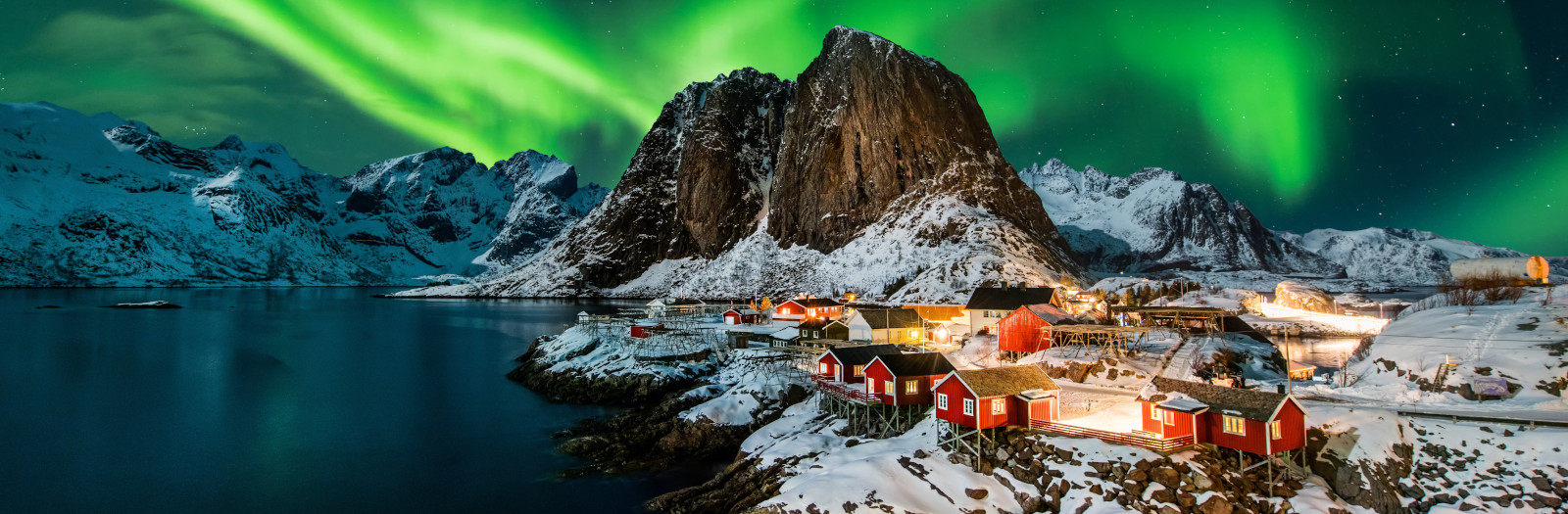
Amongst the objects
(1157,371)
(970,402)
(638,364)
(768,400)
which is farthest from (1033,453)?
(638,364)

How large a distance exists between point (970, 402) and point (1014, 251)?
104 m

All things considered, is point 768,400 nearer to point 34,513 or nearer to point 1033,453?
point 1033,453

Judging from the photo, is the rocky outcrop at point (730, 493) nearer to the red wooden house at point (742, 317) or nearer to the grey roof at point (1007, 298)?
the grey roof at point (1007, 298)

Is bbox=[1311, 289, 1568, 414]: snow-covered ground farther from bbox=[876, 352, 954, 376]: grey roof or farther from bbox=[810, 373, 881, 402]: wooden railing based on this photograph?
bbox=[810, 373, 881, 402]: wooden railing

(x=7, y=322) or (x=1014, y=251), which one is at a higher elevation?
(x=1014, y=251)

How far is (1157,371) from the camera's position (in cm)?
3869

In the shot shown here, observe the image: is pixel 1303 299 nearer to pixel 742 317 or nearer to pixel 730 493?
pixel 742 317

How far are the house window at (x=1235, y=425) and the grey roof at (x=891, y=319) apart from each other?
34.8m

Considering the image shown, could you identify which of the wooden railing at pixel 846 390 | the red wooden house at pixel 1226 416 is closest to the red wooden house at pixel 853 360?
the wooden railing at pixel 846 390

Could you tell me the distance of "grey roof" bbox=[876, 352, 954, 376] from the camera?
3666 centimetres

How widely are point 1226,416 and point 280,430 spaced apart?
55894 mm

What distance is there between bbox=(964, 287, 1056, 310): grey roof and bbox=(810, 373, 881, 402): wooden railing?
25.4 metres

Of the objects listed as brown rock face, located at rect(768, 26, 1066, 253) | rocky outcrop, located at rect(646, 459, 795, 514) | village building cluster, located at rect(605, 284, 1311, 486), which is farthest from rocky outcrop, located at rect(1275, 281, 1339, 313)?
rocky outcrop, located at rect(646, 459, 795, 514)

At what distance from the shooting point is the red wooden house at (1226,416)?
2506 centimetres
